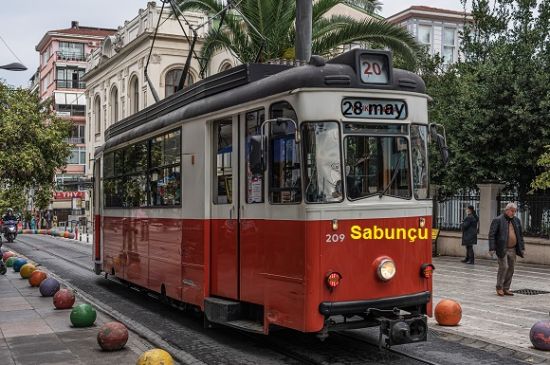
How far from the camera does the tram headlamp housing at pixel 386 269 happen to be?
322 inches

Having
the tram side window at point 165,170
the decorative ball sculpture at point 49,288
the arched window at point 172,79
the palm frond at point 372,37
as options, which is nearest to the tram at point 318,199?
the tram side window at point 165,170

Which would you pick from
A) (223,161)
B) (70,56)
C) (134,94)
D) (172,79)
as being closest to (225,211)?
(223,161)

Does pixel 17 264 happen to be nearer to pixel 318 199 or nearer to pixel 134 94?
pixel 318 199

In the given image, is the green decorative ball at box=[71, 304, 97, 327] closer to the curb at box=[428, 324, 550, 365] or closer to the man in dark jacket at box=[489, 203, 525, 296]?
the curb at box=[428, 324, 550, 365]

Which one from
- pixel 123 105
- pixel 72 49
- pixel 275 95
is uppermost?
pixel 72 49

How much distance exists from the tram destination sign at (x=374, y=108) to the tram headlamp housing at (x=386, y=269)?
5.34 feet

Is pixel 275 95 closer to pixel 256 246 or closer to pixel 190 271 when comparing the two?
pixel 256 246

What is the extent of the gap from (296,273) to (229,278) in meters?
1.66

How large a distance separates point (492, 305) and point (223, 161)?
5.96m

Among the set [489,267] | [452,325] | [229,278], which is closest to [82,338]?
[229,278]

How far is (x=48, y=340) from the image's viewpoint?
9836 millimetres

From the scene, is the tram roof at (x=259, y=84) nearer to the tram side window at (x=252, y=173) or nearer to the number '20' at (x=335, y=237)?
the tram side window at (x=252, y=173)

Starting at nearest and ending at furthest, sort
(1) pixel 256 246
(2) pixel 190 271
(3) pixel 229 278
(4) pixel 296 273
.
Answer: (4) pixel 296 273
(1) pixel 256 246
(3) pixel 229 278
(2) pixel 190 271

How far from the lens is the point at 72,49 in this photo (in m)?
86.1
